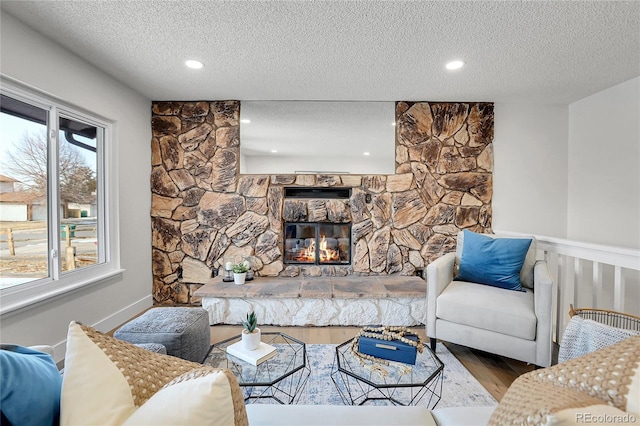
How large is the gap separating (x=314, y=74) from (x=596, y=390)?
256cm

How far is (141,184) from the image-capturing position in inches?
119

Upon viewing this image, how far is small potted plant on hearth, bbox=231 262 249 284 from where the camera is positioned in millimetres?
2924

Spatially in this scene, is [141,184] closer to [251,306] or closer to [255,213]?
[255,213]

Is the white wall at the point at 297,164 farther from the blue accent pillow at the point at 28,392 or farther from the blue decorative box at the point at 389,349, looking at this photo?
the blue accent pillow at the point at 28,392

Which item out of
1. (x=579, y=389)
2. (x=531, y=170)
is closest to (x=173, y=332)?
(x=579, y=389)

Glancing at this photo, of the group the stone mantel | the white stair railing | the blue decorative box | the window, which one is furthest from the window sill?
the white stair railing

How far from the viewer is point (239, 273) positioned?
9.62 ft

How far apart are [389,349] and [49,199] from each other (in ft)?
8.41

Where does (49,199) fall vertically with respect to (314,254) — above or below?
above

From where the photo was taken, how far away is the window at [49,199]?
1.83 m

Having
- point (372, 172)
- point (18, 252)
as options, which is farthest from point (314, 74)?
point (18, 252)

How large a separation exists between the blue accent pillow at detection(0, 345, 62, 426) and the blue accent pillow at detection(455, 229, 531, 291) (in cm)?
253

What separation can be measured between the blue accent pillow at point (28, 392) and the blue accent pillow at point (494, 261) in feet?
8.29

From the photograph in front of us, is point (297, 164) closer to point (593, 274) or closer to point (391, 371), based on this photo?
point (391, 371)
